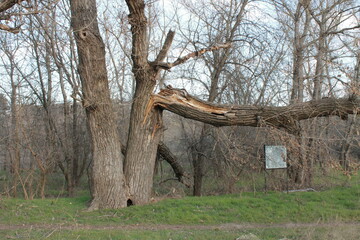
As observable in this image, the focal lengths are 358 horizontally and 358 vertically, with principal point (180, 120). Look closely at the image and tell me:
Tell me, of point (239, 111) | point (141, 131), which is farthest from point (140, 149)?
point (239, 111)

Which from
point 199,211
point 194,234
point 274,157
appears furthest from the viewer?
point 274,157

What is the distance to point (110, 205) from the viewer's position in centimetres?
917

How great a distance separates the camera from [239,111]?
9953mm

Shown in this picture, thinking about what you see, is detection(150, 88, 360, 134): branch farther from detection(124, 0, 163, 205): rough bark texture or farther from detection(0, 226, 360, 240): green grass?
detection(0, 226, 360, 240): green grass

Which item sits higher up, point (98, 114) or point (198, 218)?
point (98, 114)

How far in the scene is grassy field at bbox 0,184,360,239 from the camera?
7.10 metres

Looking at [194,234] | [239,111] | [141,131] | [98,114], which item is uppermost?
[239,111]

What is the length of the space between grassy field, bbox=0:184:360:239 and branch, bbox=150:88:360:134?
2169 mm

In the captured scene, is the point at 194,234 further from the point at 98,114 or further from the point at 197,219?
the point at 98,114

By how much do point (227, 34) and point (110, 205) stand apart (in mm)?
8153

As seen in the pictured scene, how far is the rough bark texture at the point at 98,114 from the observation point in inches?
362

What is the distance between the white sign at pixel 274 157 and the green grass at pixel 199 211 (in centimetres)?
90

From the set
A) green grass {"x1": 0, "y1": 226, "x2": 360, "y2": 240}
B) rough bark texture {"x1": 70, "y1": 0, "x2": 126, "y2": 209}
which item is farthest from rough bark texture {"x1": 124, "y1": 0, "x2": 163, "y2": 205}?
green grass {"x1": 0, "y1": 226, "x2": 360, "y2": 240}

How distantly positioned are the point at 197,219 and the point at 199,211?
48cm
